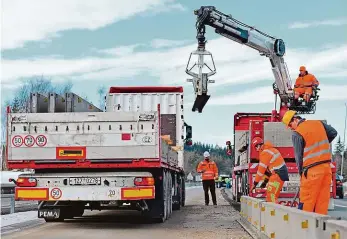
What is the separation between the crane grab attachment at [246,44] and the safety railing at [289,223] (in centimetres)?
694

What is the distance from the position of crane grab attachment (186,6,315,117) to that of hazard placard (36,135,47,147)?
7.35 m

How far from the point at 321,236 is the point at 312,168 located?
2151 mm

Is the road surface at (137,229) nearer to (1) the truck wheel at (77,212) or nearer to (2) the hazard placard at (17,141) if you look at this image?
(1) the truck wheel at (77,212)

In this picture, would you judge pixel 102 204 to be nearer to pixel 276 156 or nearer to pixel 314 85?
pixel 276 156

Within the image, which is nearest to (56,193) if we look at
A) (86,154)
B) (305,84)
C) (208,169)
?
(86,154)

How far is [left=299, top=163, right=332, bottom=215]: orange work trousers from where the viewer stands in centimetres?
742

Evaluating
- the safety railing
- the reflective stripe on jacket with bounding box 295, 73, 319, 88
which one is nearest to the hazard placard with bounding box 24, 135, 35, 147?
the safety railing

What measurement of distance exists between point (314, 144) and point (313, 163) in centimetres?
24

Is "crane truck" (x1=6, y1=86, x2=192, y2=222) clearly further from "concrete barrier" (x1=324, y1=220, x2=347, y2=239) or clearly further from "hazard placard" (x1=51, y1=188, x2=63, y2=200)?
"concrete barrier" (x1=324, y1=220, x2=347, y2=239)

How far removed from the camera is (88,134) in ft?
36.4

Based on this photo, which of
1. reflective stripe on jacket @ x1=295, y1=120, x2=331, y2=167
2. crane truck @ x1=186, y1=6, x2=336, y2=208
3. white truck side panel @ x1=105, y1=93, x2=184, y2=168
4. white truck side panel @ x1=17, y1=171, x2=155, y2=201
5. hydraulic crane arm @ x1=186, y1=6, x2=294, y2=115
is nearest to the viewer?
reflective stripe on jacket @ x1=295, y1=120, x2=331, y2=167

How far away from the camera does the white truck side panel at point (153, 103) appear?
17141 mm

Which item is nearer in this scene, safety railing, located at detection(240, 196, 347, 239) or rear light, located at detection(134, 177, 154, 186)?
safety railing, located at detection(240, 196, 347, 239)

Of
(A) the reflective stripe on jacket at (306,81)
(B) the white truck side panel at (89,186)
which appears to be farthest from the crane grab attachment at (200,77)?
(B) the white truck side panel at (89,186)
